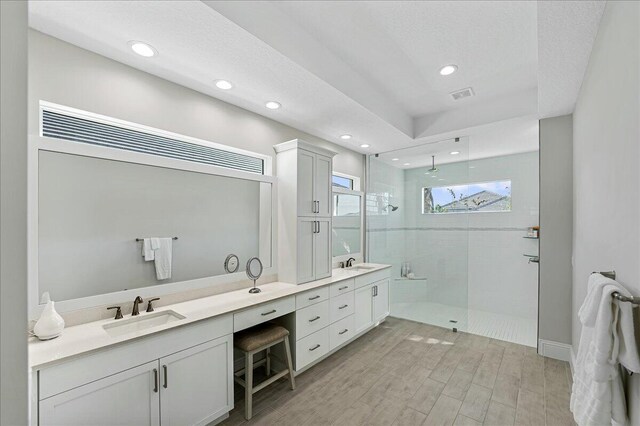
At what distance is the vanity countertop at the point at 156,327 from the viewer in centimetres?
141

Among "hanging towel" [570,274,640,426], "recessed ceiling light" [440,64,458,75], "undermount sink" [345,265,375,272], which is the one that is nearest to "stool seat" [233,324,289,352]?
"undermount sink" [345,265,375,272]

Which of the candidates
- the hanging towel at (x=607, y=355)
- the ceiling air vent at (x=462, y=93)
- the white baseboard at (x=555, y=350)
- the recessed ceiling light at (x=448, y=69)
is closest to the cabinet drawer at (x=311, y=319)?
the hanging towel at (x=607, y=355)

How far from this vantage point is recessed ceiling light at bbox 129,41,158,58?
1828 mm

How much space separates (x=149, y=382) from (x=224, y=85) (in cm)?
215

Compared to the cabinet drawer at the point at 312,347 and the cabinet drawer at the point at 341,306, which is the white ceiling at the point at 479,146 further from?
the cabinet drawer at the point at 312,347

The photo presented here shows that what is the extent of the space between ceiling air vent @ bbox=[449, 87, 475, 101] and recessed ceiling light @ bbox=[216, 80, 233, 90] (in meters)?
2.30

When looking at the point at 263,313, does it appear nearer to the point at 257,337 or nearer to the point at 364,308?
the point at 257,337

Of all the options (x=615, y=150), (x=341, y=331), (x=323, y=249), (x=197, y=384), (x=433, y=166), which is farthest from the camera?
(x=433, y=166)

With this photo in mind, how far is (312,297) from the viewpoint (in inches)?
110

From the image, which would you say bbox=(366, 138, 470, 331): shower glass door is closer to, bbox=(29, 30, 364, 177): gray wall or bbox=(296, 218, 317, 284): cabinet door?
bbox=(296, 218, 317, 284): cabinet door

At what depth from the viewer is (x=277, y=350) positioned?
268 centimetres

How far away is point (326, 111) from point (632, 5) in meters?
2.17

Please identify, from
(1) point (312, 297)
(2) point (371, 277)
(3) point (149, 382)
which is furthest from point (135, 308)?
(2) point (371, 277)

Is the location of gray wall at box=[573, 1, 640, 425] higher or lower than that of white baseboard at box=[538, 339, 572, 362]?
higher
